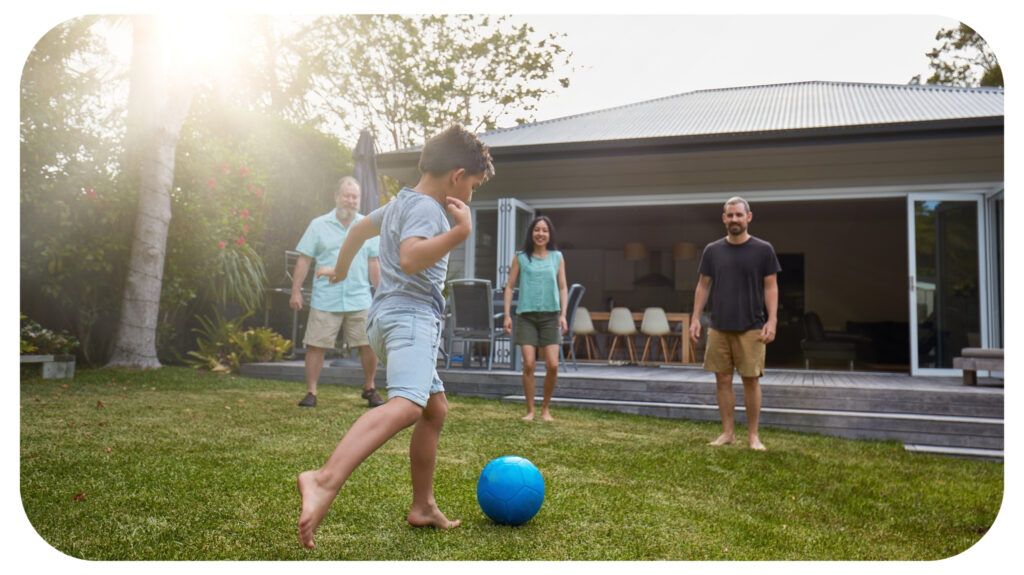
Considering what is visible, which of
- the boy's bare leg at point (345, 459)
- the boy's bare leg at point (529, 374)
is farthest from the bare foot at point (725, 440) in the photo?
the boy's bare leg at point (345, 459)

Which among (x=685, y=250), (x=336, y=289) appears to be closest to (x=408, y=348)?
(x=336, y=289)

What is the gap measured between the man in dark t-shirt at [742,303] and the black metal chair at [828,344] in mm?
6960

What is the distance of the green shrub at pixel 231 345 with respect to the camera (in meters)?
7.26

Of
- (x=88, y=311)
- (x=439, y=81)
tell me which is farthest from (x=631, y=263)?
(x=88, y=311)

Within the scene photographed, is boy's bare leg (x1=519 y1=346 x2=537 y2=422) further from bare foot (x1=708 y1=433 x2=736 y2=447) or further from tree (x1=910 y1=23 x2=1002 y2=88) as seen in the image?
tree (x1=910 y1=23 x2=1002 y2=88)

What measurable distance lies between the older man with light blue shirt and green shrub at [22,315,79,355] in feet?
8.28

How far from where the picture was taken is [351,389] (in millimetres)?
6242

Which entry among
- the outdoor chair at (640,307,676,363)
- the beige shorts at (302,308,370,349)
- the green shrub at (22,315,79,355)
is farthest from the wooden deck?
the green shrub at (22,315,79,355)

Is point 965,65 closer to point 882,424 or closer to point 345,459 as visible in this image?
point 882,424

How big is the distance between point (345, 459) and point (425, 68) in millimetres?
12733

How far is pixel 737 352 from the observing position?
4.24 meters

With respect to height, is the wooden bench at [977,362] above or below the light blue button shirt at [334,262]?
below

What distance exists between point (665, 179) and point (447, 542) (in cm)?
697

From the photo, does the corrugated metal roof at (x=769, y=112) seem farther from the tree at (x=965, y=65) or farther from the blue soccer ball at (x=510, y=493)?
the blue soccer ball at (x=510, y=493)
